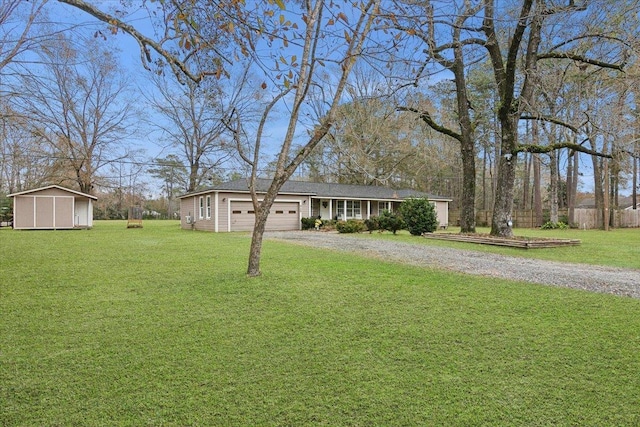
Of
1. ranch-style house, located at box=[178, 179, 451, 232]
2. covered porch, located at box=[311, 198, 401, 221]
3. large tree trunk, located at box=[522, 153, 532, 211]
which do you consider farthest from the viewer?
large tree trunk, located at box=[522, 153, 532, 211]

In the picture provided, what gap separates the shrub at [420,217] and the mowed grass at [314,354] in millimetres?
10181

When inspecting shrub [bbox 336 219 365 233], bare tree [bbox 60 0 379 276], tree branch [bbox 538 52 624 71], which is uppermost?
tree branch [bbox 538 52 624 71]

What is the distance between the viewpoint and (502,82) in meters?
12.4

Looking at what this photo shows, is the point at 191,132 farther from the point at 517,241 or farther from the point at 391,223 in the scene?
the point at 517,241

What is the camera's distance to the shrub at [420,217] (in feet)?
50.9

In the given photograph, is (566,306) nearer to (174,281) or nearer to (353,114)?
(174,281)

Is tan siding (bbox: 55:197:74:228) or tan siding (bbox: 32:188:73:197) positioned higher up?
tan siding (bbox: 32:188:73:197)

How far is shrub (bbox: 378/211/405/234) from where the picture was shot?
54.8 ft

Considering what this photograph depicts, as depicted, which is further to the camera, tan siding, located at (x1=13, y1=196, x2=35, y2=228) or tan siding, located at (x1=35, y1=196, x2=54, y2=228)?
tan siding, located at (x1=35, y1=196, x2=54, y2=228)

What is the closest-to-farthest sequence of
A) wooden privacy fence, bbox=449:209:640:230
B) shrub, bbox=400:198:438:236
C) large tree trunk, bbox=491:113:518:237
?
large tree trunk, bbox=491:113:518:237, shrub, bbox=400:198:438:236, wooden privacy fence, bbox=449:209:640:230

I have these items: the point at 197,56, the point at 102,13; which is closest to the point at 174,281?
the point at 197,56

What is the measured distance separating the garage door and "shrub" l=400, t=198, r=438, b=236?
7430mm

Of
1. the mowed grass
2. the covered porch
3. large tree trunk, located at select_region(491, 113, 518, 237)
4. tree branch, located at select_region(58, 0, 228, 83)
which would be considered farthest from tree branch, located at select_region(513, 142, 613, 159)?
tree branch, located at select_region(58, 0, 228, 83)

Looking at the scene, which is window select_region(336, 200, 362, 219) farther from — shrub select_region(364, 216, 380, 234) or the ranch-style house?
shrub select_region(364, 216, 380, 234)
